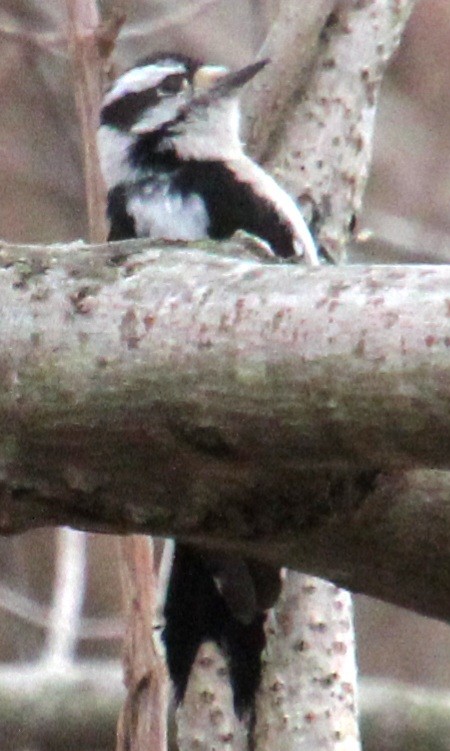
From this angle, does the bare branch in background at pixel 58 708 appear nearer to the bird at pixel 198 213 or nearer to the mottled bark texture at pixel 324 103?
the bird at pixel 198 213

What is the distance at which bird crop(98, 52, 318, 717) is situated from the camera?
2354 millimetres

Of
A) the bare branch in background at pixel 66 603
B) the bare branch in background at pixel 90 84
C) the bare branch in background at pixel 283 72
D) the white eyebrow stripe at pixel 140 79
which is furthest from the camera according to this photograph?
the bare branch in background at pixel 66 603

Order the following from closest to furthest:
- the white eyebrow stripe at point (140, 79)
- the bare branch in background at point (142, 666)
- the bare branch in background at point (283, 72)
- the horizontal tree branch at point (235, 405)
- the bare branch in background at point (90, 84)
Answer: the horizontal tree branch at point (235, 405)
the bare branch in background at point (142, 666)
the bare branch in background at point (90, 84)
the white eyebrow stripe at point (140, 79)
the bare branch in background at point (283, 72)

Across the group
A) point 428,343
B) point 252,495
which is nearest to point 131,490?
point 252,495

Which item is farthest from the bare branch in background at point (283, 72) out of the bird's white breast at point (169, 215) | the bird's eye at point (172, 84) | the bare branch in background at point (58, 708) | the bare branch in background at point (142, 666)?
the bare branch in background at point (58, 708)

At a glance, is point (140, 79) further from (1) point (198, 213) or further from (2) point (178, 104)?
(1) point (198, 213)

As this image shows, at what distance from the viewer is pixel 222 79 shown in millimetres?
2918

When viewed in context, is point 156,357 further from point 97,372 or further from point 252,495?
point 252,495

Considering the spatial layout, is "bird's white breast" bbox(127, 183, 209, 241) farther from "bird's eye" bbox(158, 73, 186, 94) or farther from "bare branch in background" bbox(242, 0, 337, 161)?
"bare branch in background" bbox(242, 0, 337, 161)

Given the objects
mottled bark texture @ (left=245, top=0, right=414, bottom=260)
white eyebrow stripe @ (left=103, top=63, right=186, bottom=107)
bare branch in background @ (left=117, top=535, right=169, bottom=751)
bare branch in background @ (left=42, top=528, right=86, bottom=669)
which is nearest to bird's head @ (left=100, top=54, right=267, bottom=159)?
white eyebrow stripe @ (left=103, top=63, right=186, bottom=107)

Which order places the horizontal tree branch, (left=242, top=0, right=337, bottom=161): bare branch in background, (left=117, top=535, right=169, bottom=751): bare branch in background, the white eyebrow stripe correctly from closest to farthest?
1. the horizontal tree branch
2. (left=117, top=535, right=169, bottom=751): bare branch in background
3. the white eyebrow stripe
4. (left=242, top=0, right=337, bottom=161): bare branch in background

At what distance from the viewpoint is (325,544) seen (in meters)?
1.82

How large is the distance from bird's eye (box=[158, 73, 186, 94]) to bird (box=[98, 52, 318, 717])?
16 mm

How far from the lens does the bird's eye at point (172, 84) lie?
9.46ft
